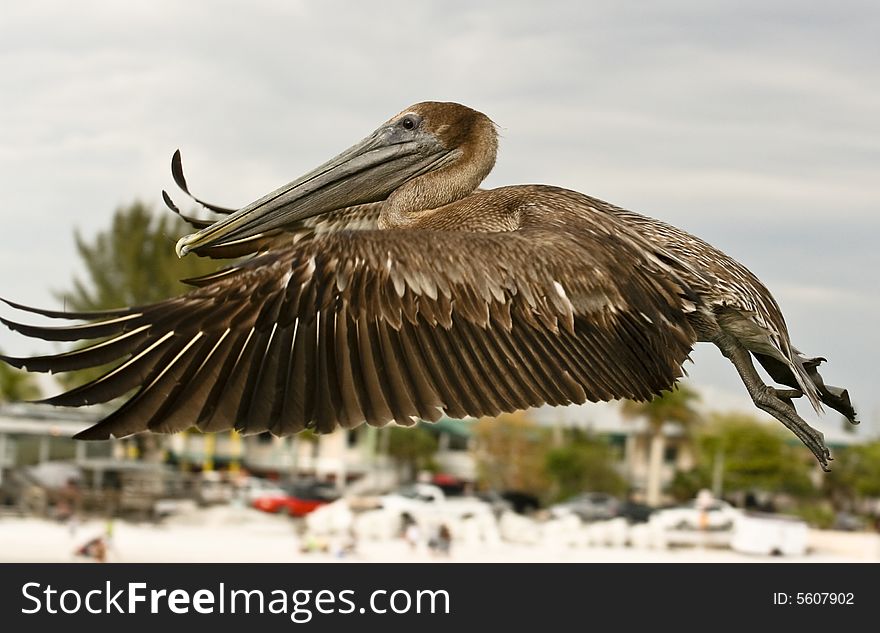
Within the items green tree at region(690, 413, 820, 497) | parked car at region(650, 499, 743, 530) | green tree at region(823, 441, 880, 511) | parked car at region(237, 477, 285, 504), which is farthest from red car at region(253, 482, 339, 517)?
green tree at region(823, 441, 880, 511)

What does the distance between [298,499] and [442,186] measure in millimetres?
60788

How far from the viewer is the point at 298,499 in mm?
67125

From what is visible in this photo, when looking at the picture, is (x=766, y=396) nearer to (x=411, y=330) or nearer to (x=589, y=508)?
(x=411, y=330)

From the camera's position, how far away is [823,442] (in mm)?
6574

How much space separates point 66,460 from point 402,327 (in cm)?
6436

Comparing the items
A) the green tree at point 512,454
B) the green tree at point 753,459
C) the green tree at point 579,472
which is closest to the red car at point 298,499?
the green tree at point 512,454

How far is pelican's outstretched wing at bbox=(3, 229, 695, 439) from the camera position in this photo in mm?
6379

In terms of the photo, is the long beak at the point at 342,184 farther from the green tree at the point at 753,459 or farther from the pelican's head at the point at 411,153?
the green tree at the point at 753,459

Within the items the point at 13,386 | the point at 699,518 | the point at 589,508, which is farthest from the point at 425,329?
the point at 13,386

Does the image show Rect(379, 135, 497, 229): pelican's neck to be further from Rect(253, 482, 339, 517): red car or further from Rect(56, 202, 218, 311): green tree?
Rect(253, 482, 339, 517): red car
